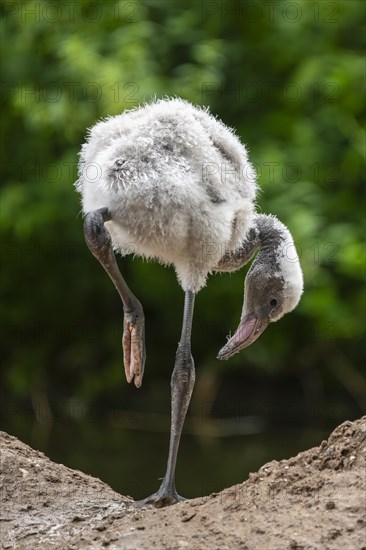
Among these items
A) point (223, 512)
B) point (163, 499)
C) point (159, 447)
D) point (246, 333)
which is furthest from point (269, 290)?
point (159, 447)

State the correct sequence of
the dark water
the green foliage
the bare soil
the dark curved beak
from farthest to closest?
the green foliage
the dark water
the dark curved beak
the bare soil

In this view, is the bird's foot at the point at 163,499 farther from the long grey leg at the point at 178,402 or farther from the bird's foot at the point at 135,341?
the bird's foot at the point at 135,341

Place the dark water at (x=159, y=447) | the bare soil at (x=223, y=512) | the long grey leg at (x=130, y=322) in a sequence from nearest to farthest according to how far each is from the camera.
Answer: the bare soil at (x=223, y=512) → the long grey leg at (x=130, y=322) → the dark water at (x=159, y=447)

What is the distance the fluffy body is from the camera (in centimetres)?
379

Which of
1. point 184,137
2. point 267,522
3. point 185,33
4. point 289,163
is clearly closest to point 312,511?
point 267,522

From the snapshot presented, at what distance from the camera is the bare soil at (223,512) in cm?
336

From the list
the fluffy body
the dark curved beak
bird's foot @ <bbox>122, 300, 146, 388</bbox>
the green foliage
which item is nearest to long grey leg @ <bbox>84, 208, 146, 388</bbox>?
bird's foot @ <bbox>122, 300, 146, 388</bbox>

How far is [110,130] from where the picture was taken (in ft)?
13.4

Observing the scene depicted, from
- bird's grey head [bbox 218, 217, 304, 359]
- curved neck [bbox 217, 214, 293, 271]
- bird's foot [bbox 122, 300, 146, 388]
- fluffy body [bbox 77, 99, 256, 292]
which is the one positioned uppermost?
fluffy body [bbox 77, 99, 256, 292]

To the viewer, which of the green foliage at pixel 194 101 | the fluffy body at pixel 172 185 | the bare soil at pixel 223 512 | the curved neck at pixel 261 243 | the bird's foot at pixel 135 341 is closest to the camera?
the bare soil at pixel 223 512

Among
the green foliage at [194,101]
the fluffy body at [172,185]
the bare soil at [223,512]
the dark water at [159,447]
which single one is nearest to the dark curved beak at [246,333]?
A: the fluffy body at [172,185]

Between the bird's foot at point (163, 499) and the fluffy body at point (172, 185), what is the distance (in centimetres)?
83

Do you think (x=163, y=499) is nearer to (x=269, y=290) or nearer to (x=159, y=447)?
(x=269, y=290)

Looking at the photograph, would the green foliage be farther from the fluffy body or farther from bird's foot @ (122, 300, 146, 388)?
bird's foot @ (122, 300, 146, 388)
